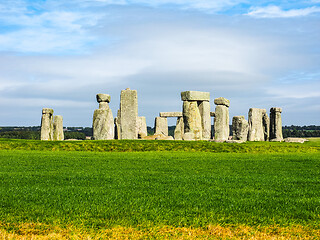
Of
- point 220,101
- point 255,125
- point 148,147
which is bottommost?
point 148,147

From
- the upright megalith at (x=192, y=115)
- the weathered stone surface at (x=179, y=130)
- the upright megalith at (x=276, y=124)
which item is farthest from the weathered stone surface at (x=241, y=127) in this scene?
the weathered stone surface at (x=179, y=130)

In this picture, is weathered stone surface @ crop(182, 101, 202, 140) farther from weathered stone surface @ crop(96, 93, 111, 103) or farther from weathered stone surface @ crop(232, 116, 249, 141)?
weathered stone surface @ crop(96, 93, 111, 103)

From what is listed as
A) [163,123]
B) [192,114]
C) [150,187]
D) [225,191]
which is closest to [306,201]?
[225,191]

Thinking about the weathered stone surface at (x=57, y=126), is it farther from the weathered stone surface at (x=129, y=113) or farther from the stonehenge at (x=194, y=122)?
the weathered stone surface at (x=129, y=113)

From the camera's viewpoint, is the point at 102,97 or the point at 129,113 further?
the point at 102,97

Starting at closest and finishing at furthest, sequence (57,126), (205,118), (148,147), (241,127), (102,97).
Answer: (148,147)
(102,97)
(241,127)
(205,118)
(57,126)

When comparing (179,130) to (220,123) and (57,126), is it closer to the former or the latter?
(220,123)

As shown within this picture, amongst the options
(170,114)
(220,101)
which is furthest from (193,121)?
(170,114)

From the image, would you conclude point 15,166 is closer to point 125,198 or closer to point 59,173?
point 59,173

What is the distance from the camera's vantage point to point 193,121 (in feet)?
88.0

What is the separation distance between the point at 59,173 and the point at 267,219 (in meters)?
6.67

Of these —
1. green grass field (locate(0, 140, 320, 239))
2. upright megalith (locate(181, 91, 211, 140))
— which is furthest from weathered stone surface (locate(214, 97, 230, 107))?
green grass field (locate(0, 140, 320, 239))

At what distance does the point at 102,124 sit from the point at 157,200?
1948 cm

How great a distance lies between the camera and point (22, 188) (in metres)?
8.78
